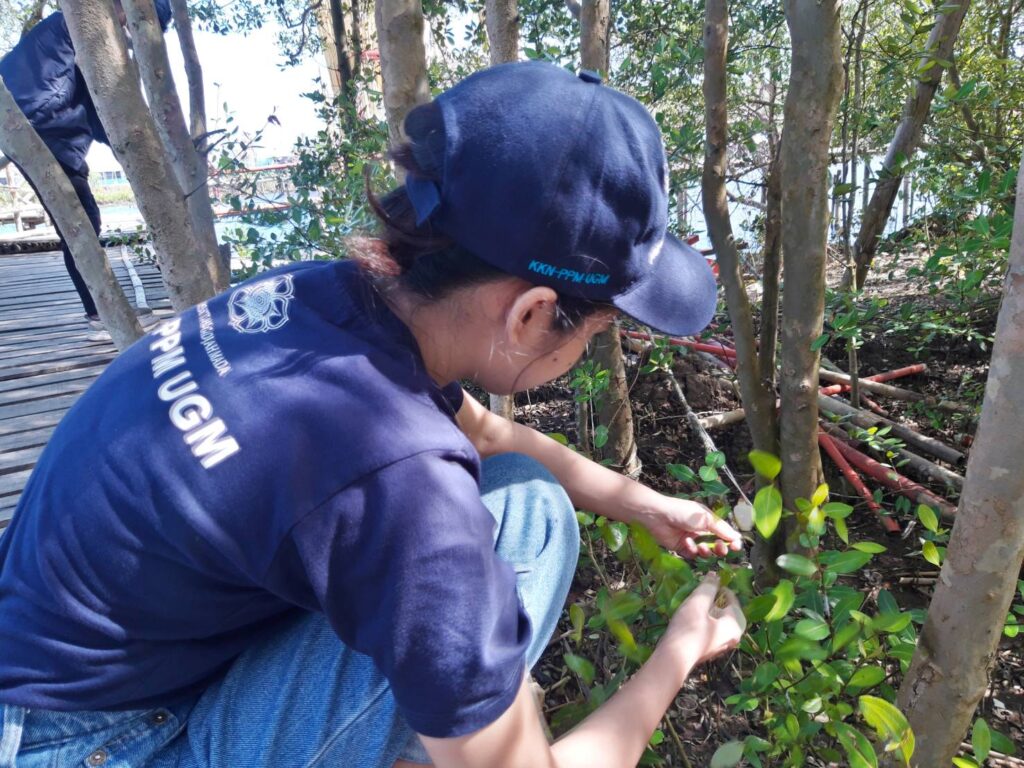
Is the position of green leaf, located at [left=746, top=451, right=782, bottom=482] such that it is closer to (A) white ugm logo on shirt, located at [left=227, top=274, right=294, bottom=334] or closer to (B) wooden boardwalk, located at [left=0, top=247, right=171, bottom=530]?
(A) white ugm logo on shirt, located at [left=227, top=274, right=294, bottom=334]

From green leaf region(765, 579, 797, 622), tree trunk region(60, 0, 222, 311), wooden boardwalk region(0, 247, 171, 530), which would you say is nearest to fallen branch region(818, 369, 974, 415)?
green leaf region(765, 579, 797, 622)

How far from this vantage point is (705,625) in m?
1.21

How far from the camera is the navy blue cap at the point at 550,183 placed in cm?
93

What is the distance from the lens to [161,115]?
340 centimetres

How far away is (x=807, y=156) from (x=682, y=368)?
1.84 metres

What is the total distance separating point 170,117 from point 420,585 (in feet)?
10.9

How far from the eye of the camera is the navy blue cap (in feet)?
3.04

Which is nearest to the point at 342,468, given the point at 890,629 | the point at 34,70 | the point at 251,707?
the point at 251,707

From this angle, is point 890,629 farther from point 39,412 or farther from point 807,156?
point 39,412

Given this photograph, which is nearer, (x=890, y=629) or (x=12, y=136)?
(x=890, y=629)

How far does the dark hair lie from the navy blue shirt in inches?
2.0

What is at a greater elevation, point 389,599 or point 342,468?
point 342,468

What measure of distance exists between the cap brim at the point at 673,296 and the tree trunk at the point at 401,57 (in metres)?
1.04

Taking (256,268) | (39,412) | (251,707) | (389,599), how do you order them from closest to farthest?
(389,599)
(251,707)
(256,268)
(39,412)
